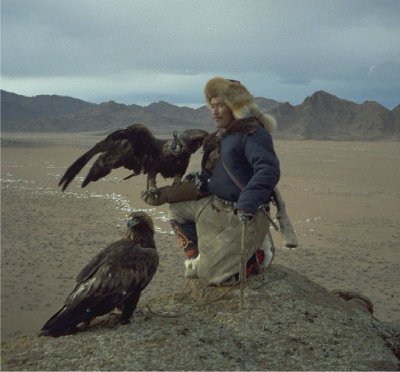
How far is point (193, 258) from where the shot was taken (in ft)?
17.1

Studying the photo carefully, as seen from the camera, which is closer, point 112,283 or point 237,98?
point 112,283

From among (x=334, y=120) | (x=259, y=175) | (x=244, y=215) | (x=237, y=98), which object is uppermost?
(x=237, y=98)

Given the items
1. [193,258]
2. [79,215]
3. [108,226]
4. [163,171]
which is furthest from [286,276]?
[79,215]

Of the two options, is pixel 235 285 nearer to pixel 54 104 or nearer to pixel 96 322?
pixel 96 322

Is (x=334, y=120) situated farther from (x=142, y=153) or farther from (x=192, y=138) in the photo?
(x=142, y=153)

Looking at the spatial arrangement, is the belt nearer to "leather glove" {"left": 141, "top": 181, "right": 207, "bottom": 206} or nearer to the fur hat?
"leather glove" {"left": 141, "top": 181, "right": 207, "bottom": 206}

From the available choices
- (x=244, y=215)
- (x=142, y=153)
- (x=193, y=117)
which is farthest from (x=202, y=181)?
(x=193, y=117)

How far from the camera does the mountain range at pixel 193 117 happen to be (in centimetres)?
7038

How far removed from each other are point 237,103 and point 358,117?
247 ft

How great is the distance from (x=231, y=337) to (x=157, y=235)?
30.8 ft

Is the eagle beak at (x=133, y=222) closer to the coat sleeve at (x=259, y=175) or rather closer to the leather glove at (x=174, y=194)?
the leather glove at (x=174, y=194)

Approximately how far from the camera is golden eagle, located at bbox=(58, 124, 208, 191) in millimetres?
4945

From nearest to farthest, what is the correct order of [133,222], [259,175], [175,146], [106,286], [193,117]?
[106,286] → [259,175] → [133,222] → [175,146] → [193,117]

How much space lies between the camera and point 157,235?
13.5 metres
